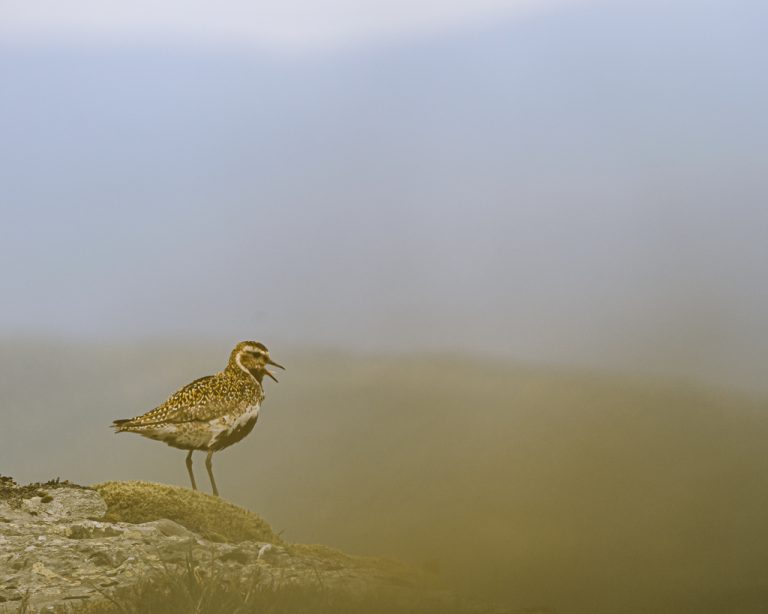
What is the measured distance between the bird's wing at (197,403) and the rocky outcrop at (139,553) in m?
0.97

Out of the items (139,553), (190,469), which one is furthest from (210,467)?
(139,553)

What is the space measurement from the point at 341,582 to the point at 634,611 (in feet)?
8.79

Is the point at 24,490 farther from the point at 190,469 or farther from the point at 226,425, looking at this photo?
the point at 226,425

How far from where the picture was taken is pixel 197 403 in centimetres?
976

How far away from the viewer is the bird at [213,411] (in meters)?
9.57

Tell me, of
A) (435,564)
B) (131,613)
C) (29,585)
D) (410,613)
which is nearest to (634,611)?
(435,564)

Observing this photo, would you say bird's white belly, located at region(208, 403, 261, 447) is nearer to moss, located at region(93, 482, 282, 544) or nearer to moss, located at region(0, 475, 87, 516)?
moss, located at region(93, 482, 282, 544)

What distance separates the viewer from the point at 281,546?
799cm

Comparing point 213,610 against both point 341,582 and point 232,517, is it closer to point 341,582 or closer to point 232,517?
point 341,582

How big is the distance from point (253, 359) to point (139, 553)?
333 cm

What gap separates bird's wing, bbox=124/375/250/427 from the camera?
960 cm

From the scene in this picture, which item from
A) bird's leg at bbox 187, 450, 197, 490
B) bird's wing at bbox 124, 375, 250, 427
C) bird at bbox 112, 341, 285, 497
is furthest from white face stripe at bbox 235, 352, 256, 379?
bird's leg at bbox 187, 450, 197, 490

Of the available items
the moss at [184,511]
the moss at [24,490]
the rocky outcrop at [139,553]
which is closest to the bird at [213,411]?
the moss at [184,511]

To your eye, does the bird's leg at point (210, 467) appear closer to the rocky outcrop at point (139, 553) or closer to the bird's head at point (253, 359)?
the rocky outcrop at point (139, 553)
